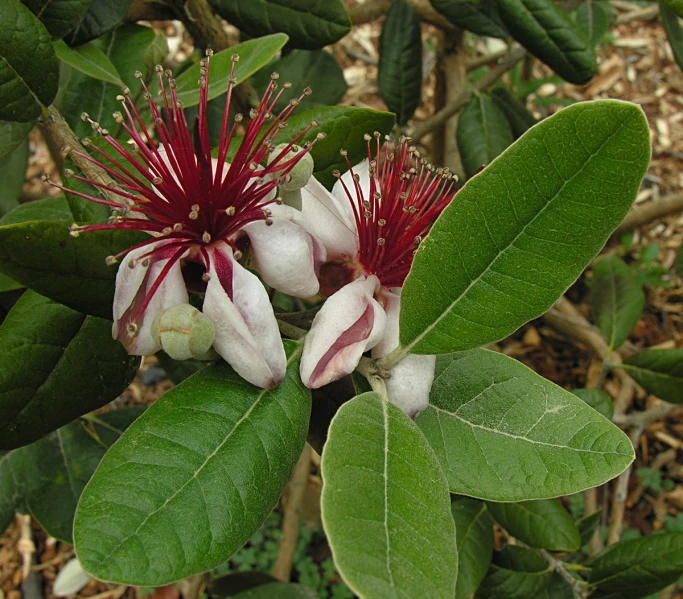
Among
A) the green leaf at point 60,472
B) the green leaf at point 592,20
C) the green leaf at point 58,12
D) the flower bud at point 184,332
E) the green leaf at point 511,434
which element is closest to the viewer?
the flower bud at point 184,332

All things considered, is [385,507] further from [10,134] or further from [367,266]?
[10,134]

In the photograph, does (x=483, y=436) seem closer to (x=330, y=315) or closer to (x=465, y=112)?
(x=330, y=315)

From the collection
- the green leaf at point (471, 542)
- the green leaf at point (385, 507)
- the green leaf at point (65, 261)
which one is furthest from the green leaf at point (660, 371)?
the green leaf at point (65, 261)

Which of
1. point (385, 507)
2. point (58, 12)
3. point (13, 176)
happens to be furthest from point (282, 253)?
point (13, 176)

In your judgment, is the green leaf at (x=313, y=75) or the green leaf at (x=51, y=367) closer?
the green leaf at (x=51, y=367)

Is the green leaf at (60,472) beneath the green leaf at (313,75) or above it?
beneath

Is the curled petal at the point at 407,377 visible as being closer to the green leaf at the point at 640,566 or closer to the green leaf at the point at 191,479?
the green leaf at the point at 191,479
